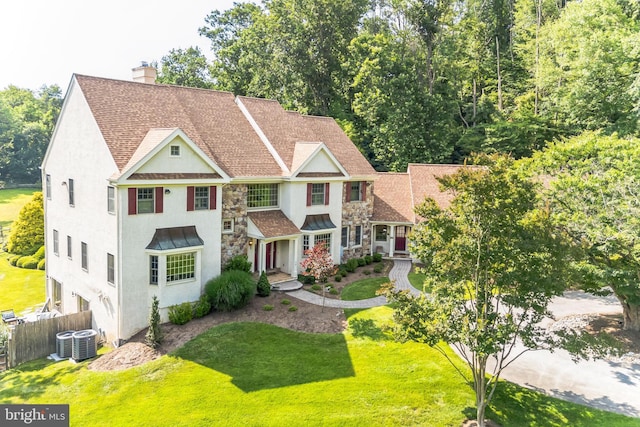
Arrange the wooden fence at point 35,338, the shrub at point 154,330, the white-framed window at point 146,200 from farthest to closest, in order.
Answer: the white-framed window at point 146,200 < the wooden fence at point 35,338 < the shrub at point 154,330

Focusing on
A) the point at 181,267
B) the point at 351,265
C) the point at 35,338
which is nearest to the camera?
the point at 35,338

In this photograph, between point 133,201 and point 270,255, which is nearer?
point 133,201

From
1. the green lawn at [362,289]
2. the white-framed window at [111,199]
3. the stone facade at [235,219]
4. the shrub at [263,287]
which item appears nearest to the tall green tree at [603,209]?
the green lawn at [362,289]

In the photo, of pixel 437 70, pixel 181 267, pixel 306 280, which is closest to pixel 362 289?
pixel 306 280

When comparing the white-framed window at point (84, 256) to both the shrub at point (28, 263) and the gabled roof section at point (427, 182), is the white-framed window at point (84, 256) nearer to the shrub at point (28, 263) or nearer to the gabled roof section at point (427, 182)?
the shrub at point (28, 263)

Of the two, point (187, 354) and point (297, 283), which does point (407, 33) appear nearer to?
point (297, 283)

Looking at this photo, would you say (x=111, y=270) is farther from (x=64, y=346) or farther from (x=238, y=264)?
(x=238, y=264)

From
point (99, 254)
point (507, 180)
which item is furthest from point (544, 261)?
point (99, 254)
